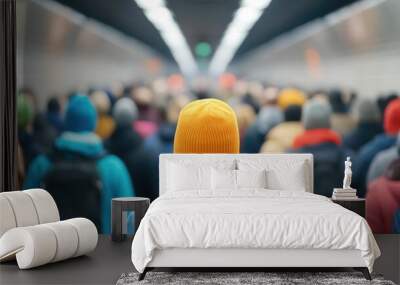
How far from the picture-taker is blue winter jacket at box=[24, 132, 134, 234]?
25.5 feet

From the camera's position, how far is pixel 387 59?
7.68 m

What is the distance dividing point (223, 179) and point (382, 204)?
6.71ft

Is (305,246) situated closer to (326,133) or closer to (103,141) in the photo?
(326,133)

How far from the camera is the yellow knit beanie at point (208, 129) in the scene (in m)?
7.48

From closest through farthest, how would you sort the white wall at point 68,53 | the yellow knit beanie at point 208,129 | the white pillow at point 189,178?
the white pillow at point 189,178
the yellow knit beanie at point 208,129
the white wall at point 68,53

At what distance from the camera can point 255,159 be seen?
7395 mm

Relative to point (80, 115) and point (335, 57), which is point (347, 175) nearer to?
point (335, 57)

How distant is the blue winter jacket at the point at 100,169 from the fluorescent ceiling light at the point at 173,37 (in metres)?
1.28

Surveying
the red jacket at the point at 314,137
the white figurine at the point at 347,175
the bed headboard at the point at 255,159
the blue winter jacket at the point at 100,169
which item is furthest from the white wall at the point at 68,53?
the white figurine at the point at 347,175

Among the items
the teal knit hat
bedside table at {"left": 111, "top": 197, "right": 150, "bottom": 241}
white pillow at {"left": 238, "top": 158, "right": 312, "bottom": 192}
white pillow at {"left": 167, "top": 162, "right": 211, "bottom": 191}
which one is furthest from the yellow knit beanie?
the teal knit hat

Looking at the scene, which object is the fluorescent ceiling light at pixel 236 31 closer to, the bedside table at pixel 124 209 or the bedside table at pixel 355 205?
the bedside table at pixel 124 209

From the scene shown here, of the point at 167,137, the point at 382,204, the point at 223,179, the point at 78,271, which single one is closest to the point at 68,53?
the point at 167,137

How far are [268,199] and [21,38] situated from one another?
12.1ft

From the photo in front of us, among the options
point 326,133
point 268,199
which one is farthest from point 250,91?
point 268,199
